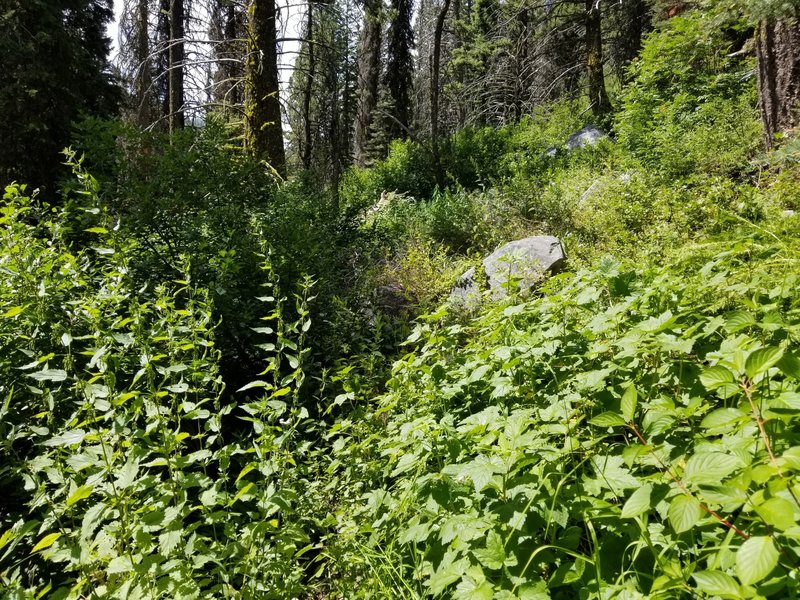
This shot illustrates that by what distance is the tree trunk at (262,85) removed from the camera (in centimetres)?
616

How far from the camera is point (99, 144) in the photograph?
3.65m

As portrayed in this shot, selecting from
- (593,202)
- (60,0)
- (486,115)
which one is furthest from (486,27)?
(593,202)

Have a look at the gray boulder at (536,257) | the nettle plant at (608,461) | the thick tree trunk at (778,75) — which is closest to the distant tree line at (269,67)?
the thick tree trunk at (778,75)

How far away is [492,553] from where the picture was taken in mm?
1310

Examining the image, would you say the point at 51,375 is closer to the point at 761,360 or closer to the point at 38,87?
the point at 761,360

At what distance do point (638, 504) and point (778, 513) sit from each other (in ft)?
0.98

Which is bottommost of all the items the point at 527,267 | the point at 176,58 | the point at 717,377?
the point at 717,377

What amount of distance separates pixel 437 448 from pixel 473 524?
18.0 inches

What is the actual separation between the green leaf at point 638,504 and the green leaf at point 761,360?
1.15 ft

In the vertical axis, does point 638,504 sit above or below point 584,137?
below

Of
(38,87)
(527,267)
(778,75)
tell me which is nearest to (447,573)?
(527,267)

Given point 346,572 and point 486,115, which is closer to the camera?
point 346,572

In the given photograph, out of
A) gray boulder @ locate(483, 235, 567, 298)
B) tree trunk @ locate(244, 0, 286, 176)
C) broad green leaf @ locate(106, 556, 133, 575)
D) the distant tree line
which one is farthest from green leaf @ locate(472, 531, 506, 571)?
tree trunk @ locate(244, 0, 286, 176)

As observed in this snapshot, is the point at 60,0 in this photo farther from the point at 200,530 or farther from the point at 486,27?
the point at 486,27
